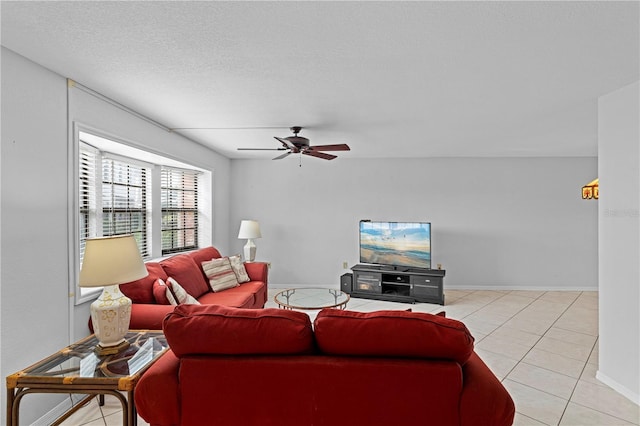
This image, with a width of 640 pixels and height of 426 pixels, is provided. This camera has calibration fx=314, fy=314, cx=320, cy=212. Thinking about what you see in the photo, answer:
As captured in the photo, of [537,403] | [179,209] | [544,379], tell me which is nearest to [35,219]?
[179,209]

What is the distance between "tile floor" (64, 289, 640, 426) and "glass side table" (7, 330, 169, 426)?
24.9 inches

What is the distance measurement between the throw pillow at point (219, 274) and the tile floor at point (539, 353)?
132 cm

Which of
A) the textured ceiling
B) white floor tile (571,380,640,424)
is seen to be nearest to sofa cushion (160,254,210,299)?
the textured ceiling

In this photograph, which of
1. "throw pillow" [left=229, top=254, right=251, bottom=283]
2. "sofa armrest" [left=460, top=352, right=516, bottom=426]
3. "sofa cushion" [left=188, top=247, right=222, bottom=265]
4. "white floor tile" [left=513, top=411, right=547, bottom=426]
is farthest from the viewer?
"throw pillow" [left=229, top=254, right=251, bottom=283]

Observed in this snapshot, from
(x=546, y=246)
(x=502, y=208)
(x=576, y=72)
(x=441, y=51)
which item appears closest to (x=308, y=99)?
(x=441, y=51)

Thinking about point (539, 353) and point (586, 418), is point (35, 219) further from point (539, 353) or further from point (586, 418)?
point (539, 353)

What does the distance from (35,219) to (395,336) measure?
2.33m

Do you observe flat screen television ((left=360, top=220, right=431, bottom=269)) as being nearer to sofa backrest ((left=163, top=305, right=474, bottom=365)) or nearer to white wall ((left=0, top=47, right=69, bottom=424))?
sofa backrest ((left=163, top=305, right=474, bottom=365))

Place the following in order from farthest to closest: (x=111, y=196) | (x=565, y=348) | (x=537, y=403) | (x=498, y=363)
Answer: (x=111, y=196), (x=565, y=348), (x=498, y=363), (x=537, y=403)

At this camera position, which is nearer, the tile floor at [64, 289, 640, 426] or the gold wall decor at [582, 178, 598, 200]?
the tile floor at [64, 289, 640, 426]

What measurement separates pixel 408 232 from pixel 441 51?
351cm

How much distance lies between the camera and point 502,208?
5500mm

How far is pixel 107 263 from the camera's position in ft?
6.15

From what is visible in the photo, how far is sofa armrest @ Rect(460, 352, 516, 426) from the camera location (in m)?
1.30
